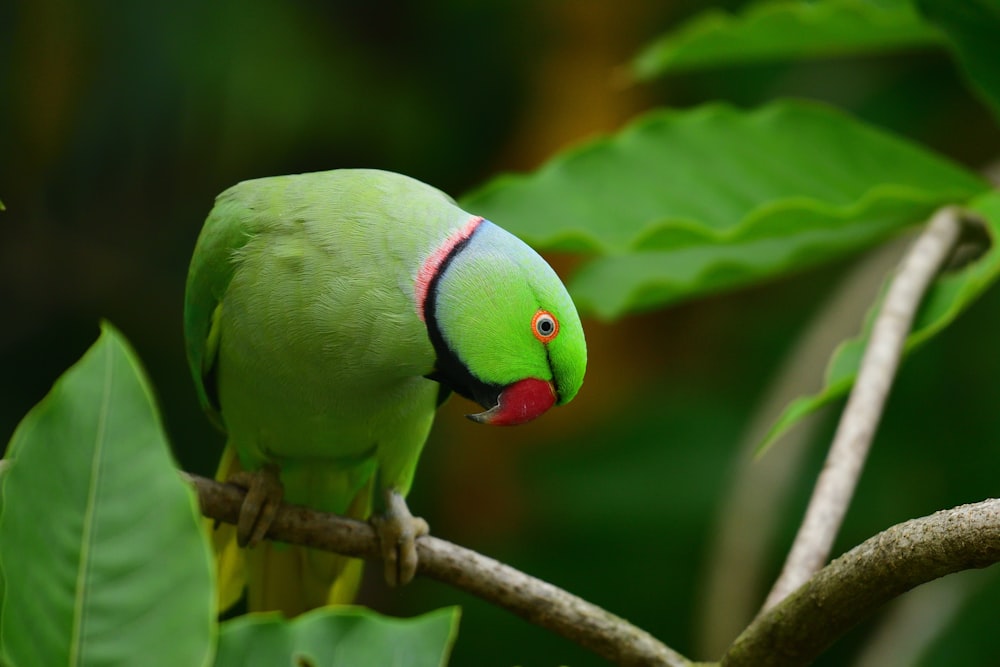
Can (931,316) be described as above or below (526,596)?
above

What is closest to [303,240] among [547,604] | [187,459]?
[547,604]

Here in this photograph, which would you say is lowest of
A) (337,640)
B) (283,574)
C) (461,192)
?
(283,574)

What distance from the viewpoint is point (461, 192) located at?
374cm

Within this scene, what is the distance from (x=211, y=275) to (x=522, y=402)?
546 millimetres

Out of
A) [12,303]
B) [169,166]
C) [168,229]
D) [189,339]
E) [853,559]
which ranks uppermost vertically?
[853,559]

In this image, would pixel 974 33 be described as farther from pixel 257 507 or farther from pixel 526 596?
pixel 257 507

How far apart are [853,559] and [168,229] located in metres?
3.06

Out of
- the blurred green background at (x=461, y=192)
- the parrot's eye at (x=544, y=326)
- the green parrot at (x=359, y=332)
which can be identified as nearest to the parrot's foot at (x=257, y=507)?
the green parrot at (x=359, y=332)

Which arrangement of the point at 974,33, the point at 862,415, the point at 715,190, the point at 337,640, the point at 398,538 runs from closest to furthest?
the point at 337,640 < the point at 862,415 < the point at 398,538 < the point at 974,33 < the point at 715,190

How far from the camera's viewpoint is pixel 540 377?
1202 mm

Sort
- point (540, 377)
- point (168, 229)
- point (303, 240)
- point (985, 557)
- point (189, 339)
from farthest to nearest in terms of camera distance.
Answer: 1. point (168, 229)
2. point (189, 339)
3. point (303, 240)
4. point (540, 377)
5. point (985, 557)

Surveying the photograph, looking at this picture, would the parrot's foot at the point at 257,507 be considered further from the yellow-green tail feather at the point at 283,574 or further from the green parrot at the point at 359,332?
the yellow-green tail feather at the point at 283,574

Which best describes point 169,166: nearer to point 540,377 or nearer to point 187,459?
→ point 187,459

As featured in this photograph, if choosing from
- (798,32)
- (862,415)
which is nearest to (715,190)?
(798,32)
